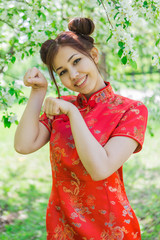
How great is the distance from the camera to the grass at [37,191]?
4582 mm

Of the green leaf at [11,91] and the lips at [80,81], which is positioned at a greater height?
the lips at [80,81]

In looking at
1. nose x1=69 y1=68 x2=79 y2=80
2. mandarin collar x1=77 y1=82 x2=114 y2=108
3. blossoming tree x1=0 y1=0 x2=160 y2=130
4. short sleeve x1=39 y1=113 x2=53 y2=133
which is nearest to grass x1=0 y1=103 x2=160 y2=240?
blossoming tree x1=0 y1=0 x2=160 y2=130

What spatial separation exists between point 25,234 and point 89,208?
Result: 2823 millimetres

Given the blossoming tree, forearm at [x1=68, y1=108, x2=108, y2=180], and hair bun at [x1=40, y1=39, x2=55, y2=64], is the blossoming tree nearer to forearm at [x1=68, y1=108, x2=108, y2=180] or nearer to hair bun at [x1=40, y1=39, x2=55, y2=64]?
hair bun at [x1=40, y1=39, x2=55, y2=64]

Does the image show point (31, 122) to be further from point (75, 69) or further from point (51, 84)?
point (51, 84)

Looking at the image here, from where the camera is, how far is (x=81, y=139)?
166 cm

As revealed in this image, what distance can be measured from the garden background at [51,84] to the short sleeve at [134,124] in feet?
1.05

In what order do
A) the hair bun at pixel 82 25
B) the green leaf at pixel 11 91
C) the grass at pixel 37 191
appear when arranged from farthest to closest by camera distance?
the grass at pixel 37 191 < the green leaf at pixel 11 91 < the hair bun at pixel 82 25

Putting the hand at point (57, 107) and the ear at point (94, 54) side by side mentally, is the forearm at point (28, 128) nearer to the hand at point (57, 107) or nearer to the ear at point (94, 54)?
the hand at point (57, 107)

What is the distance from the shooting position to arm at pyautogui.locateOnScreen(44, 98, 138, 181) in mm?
1644

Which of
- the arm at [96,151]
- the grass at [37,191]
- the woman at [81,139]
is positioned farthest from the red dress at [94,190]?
the grass at [37,191]

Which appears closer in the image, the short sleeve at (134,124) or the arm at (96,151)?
the arm at (96,151)

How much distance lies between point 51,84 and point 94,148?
1700 millimetres

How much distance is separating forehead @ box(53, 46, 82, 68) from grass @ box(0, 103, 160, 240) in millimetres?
2904
